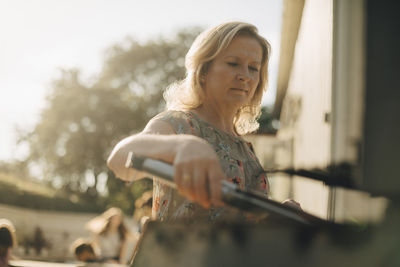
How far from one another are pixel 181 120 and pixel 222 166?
177 millimetres

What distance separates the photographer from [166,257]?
566mm

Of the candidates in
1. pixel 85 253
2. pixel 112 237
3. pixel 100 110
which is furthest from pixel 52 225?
pixel 85 253

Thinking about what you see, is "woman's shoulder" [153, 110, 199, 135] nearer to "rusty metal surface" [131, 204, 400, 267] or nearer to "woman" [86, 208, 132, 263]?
"rusty metal surface" [131, 204, 400, 267]

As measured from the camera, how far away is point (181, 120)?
3.73 feet

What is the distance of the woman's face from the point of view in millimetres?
1274

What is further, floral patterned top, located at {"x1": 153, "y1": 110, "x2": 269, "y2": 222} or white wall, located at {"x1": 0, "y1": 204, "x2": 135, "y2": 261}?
white wall, located at {"x1": 0, "y1": 204, "x2": 135, "y2": 261}

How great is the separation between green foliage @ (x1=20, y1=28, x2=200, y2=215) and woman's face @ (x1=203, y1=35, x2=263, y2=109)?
23017 mm

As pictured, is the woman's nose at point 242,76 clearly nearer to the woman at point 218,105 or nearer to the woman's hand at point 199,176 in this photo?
the woman at point 218,105

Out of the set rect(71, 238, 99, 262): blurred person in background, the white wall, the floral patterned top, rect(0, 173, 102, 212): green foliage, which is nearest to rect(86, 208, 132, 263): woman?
rect(71, 238, 99, 262): blurred person in background

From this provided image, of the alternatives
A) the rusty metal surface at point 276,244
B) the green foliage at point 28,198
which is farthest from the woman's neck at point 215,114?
the green foliage at point 28,198

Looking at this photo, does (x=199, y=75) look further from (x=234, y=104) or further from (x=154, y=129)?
(x=154, y=129)

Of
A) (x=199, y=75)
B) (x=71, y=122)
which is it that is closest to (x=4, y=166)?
(x=71, y=122)

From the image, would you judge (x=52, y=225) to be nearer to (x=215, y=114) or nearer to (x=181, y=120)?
(x=215, y=114)

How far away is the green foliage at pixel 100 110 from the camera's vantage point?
24.5 m
